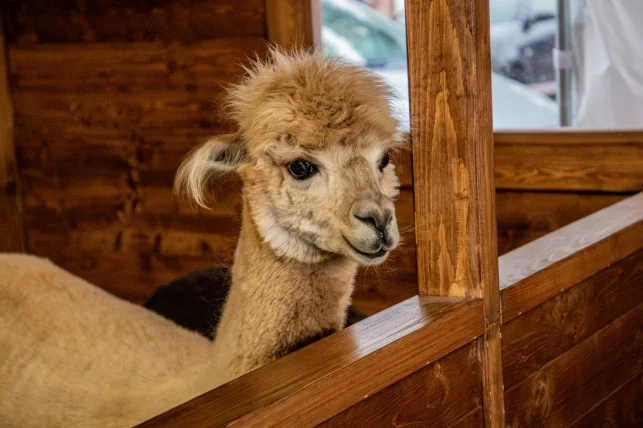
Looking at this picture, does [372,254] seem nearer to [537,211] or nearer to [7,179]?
[537,211]

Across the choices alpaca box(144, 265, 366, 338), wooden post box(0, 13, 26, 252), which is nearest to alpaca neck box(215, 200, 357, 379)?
alpaca box(144, 265, 366, 338)

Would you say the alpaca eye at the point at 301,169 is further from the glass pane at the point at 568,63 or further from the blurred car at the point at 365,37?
the blurred car at the point at 365,37

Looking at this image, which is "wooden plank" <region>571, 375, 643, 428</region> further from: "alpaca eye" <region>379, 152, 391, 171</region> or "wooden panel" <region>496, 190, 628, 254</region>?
"wooden panel" <region>496, 190, 628, 254</region>

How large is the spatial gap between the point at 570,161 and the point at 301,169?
173cm

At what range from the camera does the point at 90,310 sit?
2561 millimetres

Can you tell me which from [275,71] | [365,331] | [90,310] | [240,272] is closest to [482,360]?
[365,331]

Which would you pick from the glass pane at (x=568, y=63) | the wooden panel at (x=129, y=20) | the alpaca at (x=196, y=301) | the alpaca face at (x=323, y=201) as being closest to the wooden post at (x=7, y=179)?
the wooden panel at (x=129, y=20)

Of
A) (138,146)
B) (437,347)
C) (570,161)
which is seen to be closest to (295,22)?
(138,146)

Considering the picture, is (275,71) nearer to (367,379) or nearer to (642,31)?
(367,379)

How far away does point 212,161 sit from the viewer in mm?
2197

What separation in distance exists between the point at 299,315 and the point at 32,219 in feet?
10.4

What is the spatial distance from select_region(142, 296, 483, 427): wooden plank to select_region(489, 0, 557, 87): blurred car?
8.99ft

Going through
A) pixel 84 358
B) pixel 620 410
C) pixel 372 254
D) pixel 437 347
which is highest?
pixel 372 254

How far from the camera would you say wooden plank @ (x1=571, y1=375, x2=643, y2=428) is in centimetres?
241
